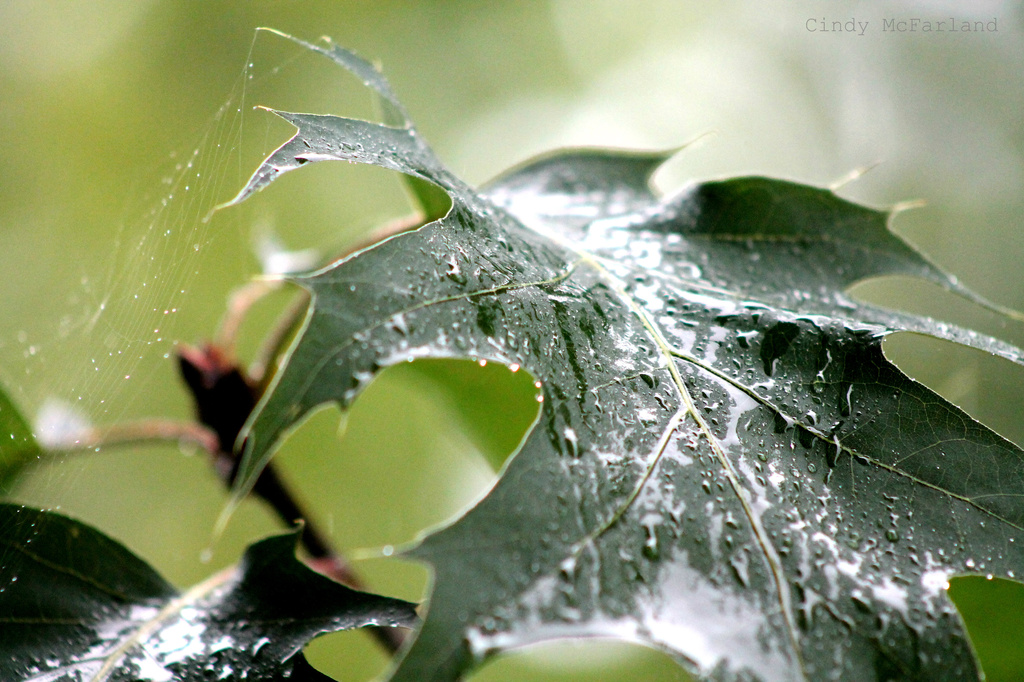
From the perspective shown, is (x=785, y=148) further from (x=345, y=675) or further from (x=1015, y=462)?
(x=1015, y=462)

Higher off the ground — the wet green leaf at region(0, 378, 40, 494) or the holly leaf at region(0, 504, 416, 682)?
the wet green leaf at region(0, 378, 40, 494)

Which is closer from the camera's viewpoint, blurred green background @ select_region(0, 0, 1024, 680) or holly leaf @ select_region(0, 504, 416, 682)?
holly leaf @ select_region(0, 504, 416, 682)

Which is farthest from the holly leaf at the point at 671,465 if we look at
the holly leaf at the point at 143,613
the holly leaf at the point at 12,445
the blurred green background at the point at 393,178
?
the holly leaf at the point at 12,445

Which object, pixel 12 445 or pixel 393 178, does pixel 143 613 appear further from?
pixel 393 178

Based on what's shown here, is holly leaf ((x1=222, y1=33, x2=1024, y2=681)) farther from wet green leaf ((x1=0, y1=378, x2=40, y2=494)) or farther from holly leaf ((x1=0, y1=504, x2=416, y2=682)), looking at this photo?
wet green leaf ((x1=0, y1=378, x2=40, y2=494))

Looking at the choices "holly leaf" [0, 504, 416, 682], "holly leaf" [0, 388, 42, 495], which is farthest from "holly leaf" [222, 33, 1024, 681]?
"holly leaf" [0, 388, 42, 495]
